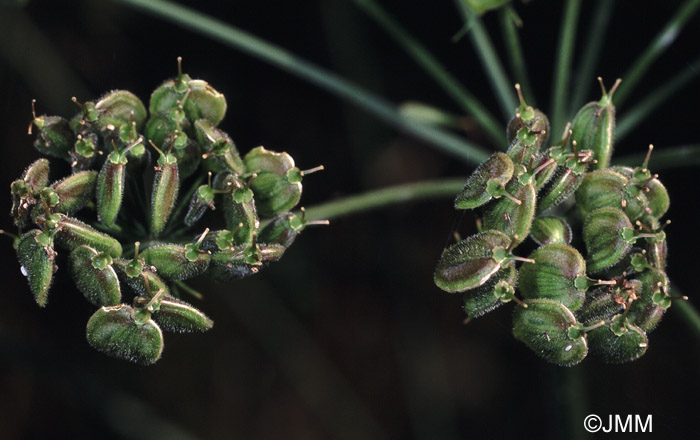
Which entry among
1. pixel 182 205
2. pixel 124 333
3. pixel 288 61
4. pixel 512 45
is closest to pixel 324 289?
pixel 288 61

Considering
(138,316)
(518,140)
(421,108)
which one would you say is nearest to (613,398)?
(421,108)

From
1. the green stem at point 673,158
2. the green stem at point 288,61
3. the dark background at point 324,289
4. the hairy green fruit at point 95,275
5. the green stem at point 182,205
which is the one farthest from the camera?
the dark background at point 324,289

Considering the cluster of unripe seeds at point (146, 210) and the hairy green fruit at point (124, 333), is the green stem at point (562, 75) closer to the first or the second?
the cluster of unripe seeds at point (146, 210)

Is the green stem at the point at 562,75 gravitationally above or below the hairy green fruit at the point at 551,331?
above

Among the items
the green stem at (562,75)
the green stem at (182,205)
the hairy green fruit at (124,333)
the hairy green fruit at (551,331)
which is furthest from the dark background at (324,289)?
the hairy green fruit at (124,333)

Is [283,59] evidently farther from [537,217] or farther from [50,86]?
[50,86]
